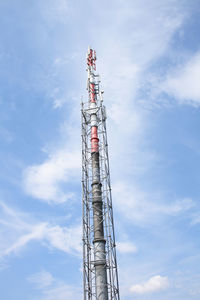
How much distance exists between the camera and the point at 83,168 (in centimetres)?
3831

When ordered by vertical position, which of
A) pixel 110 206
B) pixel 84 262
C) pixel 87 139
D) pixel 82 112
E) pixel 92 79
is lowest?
pixel 84 262

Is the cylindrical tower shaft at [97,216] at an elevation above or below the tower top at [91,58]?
below

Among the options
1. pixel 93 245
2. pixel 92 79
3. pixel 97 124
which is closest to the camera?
pixel 93 245

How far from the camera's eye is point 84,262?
32.7m

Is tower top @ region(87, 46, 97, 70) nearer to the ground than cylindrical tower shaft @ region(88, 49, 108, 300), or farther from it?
farther from it

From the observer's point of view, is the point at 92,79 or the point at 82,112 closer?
the point at 82,112

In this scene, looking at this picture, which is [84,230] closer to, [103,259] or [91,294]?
[103,259]

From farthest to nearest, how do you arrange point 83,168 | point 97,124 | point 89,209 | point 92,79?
1. point 92,79
2. point 97,124
3. point 83,168
4. point 89,209

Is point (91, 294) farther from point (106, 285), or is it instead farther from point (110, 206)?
point (110, 206)

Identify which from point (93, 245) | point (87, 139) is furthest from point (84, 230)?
point (87, 139)

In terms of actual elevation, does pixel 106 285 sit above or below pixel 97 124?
below

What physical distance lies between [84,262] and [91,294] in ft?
10.8

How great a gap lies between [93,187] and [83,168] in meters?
3.12

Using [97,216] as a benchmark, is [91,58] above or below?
above
